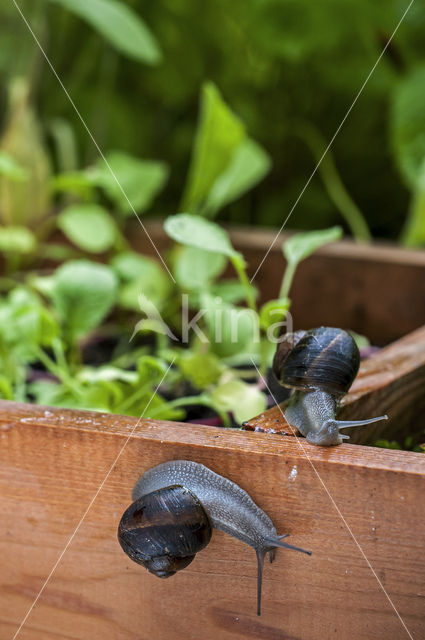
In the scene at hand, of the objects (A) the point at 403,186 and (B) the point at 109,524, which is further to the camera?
(A) the point at 403,186

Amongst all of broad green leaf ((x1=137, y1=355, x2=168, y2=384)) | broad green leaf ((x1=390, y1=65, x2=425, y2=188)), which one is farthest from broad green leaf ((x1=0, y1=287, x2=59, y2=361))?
broad green leaf ((x1=390, y1=65, x2=425, y2=188))

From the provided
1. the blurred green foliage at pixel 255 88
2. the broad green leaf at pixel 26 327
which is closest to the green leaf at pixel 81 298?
the broad green leaf at pixel 26 327

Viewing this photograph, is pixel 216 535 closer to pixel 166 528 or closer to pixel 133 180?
pixel 166 528

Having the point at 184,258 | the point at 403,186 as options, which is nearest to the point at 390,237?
the point at 403,186

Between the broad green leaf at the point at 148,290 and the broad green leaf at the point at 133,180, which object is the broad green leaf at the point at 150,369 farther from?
the broad green leaf at the point at 133,180

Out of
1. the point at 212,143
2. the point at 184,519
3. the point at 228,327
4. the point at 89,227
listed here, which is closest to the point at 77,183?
the point at 89,227

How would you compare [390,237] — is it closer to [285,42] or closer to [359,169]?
[359,169]
